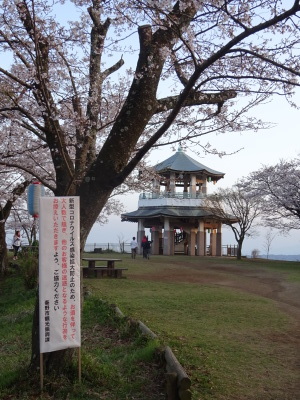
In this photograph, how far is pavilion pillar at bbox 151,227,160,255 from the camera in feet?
112

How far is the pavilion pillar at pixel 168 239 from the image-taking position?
1266 inches

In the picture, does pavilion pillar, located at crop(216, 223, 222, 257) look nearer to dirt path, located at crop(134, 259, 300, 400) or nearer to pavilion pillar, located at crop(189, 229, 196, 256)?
pavilion pillar, located at crop(189, 229, 196, 256)

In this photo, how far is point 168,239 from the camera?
32.4 meters

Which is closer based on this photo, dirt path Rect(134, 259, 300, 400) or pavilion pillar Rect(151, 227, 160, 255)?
dirt path Rect(134, 259, 300, 400)

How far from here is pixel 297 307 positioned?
10.0m

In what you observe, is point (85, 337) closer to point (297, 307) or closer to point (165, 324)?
point (165, 324)

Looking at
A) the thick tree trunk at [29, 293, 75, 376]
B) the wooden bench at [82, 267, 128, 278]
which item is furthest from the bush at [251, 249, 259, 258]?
the thick tree trunk at [29, 293, 75, 376]

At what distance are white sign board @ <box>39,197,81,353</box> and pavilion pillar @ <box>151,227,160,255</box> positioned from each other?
96.6 feet

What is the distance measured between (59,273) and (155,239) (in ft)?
98.5

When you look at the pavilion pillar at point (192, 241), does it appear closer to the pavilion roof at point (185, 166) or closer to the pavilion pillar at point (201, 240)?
the pavilion pillar at point (201, 240)

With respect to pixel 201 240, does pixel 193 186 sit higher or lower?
higher

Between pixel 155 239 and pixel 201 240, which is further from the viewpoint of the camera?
pixel 155 239

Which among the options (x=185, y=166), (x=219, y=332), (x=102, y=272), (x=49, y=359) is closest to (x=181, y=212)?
(x=185, y=166)

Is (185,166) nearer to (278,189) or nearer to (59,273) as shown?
(278,189)
